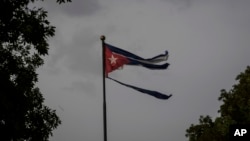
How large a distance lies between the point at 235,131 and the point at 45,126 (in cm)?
1116

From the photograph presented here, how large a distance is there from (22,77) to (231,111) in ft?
58.2

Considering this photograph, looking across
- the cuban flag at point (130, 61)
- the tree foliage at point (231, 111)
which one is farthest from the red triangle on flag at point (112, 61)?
the tree foliage at point (231, 111)

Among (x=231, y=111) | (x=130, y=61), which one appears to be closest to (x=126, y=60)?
(x=130, y=61)

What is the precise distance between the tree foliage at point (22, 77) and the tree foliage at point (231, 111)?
1474 centimetres

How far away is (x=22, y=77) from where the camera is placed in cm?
2270

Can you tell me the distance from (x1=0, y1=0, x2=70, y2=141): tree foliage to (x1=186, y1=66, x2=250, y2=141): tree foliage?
1474 centimetres

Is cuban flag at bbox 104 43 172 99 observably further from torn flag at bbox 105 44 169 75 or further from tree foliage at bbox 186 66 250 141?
tree foliage at bbox 186 66 250 141

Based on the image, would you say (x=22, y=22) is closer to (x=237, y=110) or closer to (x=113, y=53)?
(x=113, y=53)

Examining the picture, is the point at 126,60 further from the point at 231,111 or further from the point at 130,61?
the point at 231,111

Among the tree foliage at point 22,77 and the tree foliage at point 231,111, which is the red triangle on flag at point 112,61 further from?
the tree foliage at point 231,111

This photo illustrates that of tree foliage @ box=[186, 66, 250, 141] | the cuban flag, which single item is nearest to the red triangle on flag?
the cuban flag

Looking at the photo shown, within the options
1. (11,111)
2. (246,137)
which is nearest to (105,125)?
(11,111)

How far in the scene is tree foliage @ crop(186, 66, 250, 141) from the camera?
117 feet

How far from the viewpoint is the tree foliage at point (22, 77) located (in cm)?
1994
